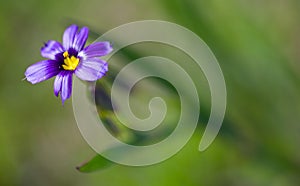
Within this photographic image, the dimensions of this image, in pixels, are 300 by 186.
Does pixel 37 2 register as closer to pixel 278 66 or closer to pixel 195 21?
pixel 195 21

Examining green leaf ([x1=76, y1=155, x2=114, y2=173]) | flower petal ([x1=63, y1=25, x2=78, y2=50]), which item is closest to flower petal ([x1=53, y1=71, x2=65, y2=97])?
flower petal ([x1=63, y1=25, x2=78, y2=50])

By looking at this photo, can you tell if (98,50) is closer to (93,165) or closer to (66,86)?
(66,86)

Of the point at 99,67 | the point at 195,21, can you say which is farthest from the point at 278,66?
the point at 99,67

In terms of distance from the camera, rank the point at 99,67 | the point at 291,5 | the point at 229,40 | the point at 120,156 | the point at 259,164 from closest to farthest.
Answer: the point at 99,67 → the point at 120,156 → the point at 259,164 → the point at 229,40 → the point at 291,5

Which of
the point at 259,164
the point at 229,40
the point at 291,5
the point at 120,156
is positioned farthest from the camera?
the point at 291,5

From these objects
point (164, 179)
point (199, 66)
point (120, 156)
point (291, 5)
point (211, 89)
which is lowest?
point (120, 156)

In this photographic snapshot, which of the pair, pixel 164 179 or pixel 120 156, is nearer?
pixel 120 156

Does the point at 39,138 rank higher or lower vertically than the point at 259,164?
higher

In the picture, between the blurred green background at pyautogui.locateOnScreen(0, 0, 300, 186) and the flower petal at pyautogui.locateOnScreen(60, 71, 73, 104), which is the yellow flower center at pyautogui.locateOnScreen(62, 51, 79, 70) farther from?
the blurred green background at pyautogui.locateOnScreen(0, 0, 300, 186)
